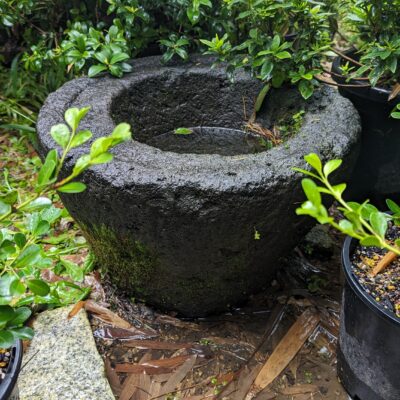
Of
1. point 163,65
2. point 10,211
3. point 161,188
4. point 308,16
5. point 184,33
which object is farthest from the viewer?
point 184,33

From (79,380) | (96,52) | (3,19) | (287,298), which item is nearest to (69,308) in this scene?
(79,380)

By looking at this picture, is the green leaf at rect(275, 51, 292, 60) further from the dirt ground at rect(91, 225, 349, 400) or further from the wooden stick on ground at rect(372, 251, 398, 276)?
the dirt ground at rect(91, 225, 349, 400)

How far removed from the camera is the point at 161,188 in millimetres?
1657

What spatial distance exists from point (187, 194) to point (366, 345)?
828 mm

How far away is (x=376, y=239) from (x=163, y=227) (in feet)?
2.96

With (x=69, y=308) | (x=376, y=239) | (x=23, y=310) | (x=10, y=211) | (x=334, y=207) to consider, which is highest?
(x=10, y=211)

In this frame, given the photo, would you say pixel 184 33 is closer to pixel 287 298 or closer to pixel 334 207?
pixel 334 207

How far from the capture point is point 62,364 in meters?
1.89

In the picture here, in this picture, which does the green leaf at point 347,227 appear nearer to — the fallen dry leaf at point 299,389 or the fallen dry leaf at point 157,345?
the fallen dry leaf at point 299,389

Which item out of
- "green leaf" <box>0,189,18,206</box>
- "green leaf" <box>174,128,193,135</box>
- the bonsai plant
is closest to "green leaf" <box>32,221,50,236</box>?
the bonsai plant

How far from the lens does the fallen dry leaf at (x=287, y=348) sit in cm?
198

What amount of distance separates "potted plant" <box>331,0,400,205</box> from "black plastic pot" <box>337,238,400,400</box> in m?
0.82

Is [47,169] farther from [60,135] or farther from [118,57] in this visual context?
[118,57]

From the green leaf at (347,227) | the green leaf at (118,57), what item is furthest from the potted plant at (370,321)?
the green leaf at (118,57)
